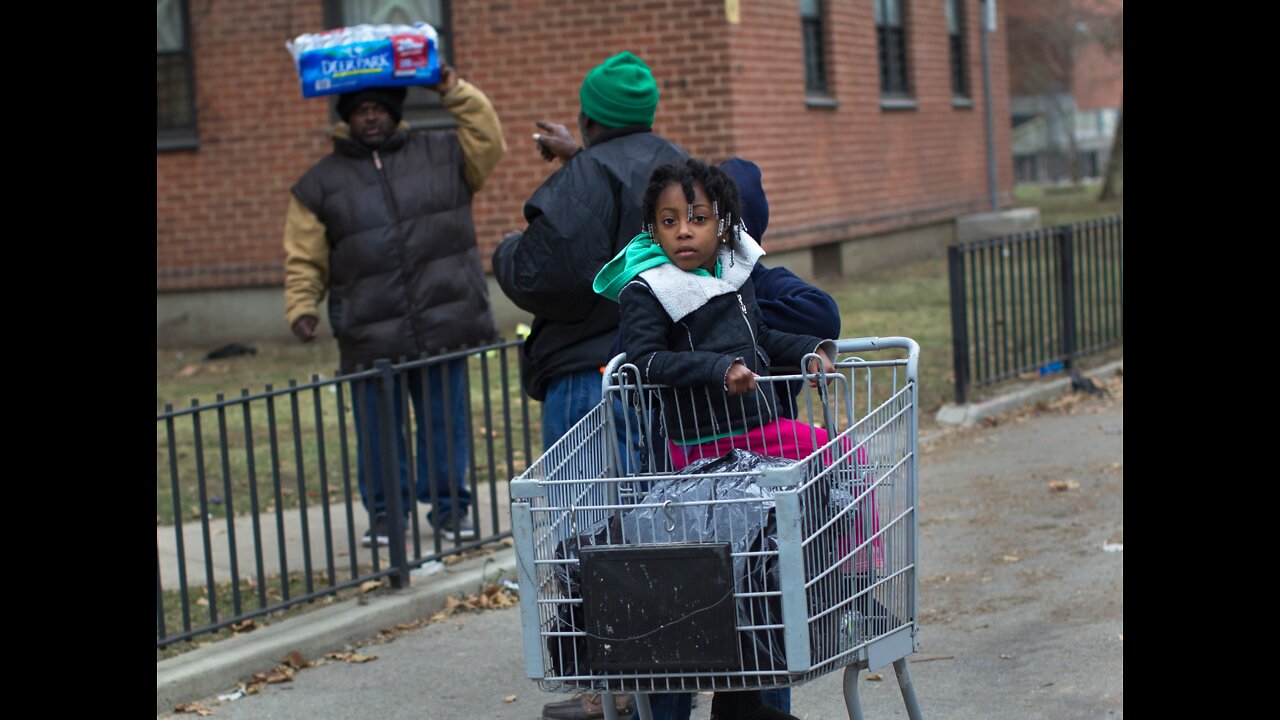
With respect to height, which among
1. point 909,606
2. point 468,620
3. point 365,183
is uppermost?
point 365,183

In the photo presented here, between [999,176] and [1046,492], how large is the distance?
48.8 feet

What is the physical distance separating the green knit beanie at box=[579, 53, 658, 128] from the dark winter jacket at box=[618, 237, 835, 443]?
1102 mm

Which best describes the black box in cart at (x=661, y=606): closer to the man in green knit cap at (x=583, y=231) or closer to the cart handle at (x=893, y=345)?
the cart handle at (x=893, y=345)

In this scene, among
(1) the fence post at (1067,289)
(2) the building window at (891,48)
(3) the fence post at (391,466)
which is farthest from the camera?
(2) the building window at (891,48)

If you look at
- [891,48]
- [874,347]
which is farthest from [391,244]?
[891,48]

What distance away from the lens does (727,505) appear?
3.77m

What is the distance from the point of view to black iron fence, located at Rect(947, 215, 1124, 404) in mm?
10414

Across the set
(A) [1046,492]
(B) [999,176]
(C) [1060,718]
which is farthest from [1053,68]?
(C) [1060,718]

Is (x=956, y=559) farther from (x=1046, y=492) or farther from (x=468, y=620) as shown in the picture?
(x=468, y=620)

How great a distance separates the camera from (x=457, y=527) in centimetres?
723

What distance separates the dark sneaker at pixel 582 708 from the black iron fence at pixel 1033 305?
5.46 meters

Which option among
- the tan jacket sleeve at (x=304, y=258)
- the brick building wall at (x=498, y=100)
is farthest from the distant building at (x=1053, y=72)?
the tan jacket sleeve at (x=304, y=258)

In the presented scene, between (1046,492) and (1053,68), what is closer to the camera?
(1046,492)

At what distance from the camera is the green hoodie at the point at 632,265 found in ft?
14.1
